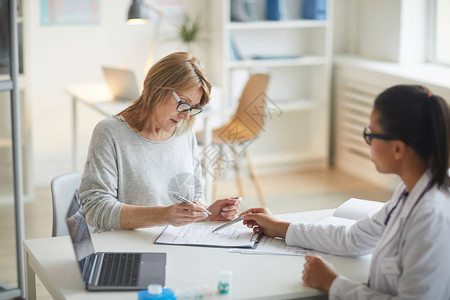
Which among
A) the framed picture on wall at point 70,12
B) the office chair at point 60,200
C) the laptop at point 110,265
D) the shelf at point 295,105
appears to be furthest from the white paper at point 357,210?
the framed picture on wall at point 70,12

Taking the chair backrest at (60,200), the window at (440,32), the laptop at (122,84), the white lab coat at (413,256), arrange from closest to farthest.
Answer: the white lab coat at (413,256)
the chair backrest at (60,200)
the laptop at (122,84)
the window at (440,32)

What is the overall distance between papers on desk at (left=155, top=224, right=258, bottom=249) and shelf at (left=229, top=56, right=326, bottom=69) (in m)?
3.03

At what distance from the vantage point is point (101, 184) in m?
2.28

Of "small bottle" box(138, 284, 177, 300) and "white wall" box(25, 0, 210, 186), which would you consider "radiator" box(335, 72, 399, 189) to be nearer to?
"white wall" box(25, 0, 210, 186)

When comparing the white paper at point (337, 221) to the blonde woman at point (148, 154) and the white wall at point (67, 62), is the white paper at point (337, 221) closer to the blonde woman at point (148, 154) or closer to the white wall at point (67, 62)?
the blonde woman at point (148, 154)

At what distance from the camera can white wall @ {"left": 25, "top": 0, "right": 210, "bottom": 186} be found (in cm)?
498

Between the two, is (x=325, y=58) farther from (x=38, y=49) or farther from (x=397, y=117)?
(x=397, y=117)

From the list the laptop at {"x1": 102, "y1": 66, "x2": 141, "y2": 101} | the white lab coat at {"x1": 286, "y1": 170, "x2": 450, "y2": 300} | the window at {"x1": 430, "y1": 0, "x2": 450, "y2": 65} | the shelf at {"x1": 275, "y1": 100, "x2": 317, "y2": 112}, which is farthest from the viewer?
the shelf at {"x1": 275, "y1": 100, "x2": 317, "y2": 112}

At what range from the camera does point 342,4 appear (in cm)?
560

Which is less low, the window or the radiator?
the window

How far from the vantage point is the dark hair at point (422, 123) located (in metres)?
1.62

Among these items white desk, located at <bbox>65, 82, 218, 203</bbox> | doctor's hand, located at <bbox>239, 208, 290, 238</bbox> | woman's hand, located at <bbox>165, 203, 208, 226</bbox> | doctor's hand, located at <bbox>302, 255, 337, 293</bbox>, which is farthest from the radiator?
doctor's hand, located at <bbox>302, 255, 337, 293</bbox>

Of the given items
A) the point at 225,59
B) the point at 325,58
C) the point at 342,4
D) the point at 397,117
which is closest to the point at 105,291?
the point at 397,117

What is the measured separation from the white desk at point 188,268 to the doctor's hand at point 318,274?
2 centimetres
